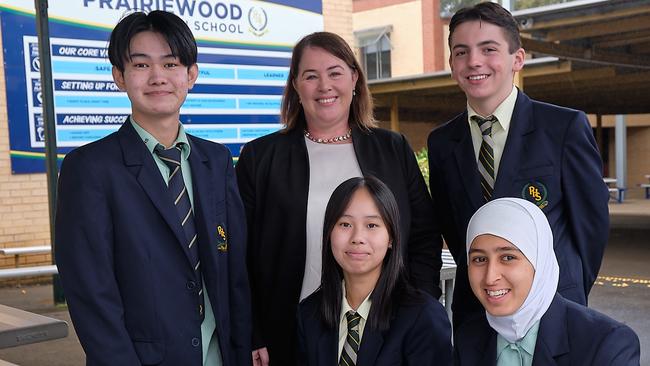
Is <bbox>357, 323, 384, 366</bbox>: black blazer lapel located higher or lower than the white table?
higher

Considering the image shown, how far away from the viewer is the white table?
3424 mm

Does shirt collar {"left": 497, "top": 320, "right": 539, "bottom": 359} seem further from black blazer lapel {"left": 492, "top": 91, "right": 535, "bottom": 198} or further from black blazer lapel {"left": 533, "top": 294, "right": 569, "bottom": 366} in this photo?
black blazer lapel {"left": 492, "top": 91, "right": 535, "bottom": 198}

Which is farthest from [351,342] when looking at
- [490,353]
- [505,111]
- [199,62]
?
[199,62]

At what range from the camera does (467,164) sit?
2729mm

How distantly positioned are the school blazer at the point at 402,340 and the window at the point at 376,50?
28.0 metres

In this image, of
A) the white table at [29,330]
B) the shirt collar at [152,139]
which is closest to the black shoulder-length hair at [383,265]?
the shirt collar at [152,139]

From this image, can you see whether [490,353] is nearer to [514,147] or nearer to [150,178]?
[514,147]

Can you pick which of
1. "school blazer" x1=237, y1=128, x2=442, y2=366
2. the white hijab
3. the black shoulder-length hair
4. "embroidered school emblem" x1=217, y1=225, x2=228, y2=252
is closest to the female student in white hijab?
the white hijab

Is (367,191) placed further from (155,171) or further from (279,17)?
(279,17)

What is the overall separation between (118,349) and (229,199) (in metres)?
0.64

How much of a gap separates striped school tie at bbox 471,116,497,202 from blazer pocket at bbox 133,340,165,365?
1.28 meters

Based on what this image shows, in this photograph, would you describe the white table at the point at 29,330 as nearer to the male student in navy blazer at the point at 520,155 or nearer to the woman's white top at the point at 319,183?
the woman's white top at the point at 319,183

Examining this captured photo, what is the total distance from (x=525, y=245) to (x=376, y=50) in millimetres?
29196

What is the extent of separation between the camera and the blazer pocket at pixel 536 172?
8.39 feet
